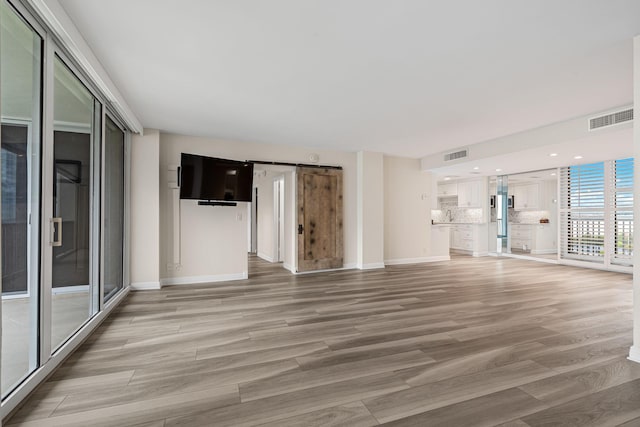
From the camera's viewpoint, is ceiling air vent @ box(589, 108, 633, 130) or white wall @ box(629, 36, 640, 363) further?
ceiling air vent @ box(589, 108, 633, 130)

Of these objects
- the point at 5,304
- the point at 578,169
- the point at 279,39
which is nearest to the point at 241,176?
the point at 279,39

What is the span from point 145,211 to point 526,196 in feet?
35.7

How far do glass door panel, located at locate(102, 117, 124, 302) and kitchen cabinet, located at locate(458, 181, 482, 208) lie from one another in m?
9.25

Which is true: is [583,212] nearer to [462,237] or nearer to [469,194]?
[469,194]

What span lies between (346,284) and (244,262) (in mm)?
2028

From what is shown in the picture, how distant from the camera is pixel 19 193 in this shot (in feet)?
6.69

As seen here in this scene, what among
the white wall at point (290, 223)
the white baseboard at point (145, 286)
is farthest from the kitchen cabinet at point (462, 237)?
the white baseboard at point (145, 286)

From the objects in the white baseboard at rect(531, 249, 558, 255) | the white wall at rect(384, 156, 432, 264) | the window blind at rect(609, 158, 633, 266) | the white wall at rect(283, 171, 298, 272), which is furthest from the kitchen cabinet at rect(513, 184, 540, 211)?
the white wall at rect(283, 171, 298, 272)

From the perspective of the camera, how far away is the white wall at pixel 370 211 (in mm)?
6625

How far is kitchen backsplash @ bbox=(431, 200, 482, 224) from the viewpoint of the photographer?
9.78 m

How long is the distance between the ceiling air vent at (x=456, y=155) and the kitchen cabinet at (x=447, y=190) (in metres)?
3.77

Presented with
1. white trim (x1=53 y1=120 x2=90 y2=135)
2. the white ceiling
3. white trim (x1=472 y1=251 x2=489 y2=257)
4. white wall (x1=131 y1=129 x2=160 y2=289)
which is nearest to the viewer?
the white ceiling

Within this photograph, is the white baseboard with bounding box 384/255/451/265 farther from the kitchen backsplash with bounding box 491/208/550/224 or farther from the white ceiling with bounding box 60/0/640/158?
the white ceiling with bounding box 60/0/640/158

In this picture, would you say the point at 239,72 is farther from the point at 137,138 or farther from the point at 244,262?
the point at 244,262
